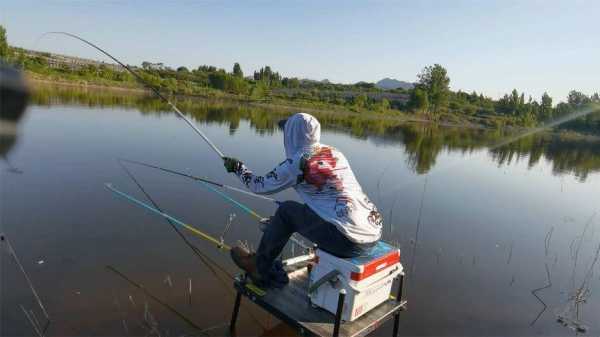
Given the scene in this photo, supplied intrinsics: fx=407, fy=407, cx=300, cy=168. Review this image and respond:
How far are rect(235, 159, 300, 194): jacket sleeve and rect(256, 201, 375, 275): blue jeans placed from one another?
0.79ft

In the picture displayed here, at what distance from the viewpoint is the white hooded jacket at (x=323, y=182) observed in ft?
11.3

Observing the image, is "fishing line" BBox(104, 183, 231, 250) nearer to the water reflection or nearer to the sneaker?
the sneaker

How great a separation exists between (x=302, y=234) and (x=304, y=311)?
A: 726mm

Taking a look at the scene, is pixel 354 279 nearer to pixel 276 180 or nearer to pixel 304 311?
pixel 304 311

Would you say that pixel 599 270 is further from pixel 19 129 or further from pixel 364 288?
pixel 19 129

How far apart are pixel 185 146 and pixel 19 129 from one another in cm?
1363

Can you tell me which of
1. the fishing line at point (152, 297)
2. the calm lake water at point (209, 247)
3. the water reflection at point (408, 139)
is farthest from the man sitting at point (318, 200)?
the water reflection at point (408, 139)

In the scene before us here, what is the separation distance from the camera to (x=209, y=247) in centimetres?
611

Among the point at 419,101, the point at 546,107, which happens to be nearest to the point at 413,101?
the point at 419,101

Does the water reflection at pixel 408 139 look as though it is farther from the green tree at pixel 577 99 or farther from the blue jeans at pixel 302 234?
the green tree at pixel 577 99

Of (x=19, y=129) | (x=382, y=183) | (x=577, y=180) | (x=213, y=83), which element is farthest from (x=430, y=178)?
(x=213, y=83)

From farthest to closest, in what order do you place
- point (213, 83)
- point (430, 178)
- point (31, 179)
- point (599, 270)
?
point (213, 83), point (430, 178), point (31, 179), point (599, 270)

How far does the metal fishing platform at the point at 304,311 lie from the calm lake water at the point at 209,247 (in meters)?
0.63

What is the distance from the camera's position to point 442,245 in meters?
7.54
